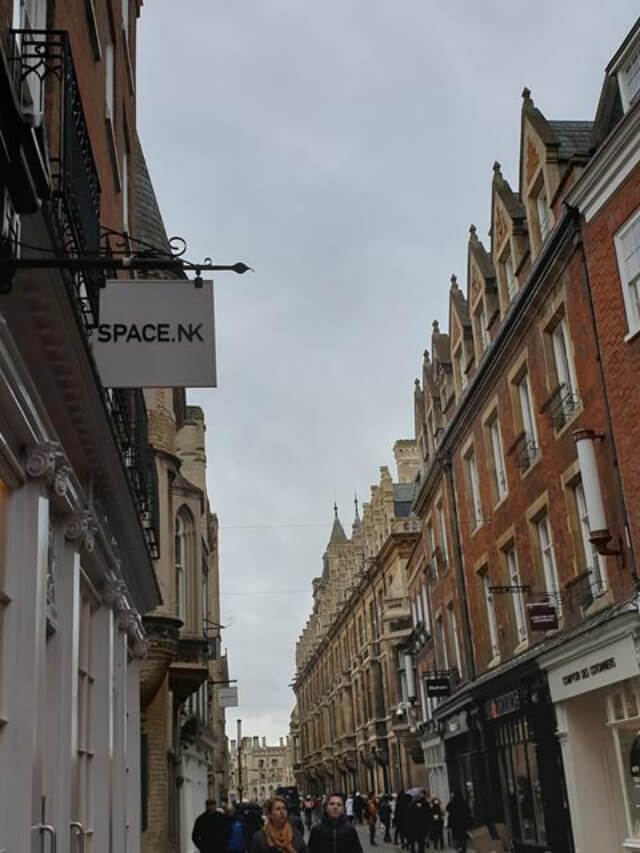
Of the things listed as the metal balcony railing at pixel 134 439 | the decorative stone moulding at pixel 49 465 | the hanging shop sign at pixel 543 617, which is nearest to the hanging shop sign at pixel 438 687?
the hanging shop sign at pixel 543 617

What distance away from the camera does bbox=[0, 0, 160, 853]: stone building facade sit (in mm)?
6031

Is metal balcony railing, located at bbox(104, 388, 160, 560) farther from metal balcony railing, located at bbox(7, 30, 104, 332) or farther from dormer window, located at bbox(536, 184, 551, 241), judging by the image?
dormer window, located at bbox(536, 184, 551, 241)

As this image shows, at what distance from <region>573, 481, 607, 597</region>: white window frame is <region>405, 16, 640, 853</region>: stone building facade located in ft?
0.16

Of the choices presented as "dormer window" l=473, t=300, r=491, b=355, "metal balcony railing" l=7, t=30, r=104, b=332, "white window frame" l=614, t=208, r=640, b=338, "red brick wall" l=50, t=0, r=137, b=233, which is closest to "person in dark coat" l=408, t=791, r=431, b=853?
"dormer window" l=473, t=300, r=491, b=355

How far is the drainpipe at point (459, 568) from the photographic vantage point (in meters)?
27.2

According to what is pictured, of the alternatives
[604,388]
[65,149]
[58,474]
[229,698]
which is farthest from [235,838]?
[229,698]

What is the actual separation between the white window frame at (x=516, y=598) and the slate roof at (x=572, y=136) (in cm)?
857

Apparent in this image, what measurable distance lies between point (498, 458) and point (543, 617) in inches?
225

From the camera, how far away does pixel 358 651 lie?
65750 mm

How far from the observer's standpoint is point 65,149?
7.81 meters

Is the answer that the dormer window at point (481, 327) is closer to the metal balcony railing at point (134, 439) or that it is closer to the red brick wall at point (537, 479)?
the red brick wall at point (537, 479)

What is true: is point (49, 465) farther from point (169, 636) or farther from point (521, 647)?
point (521, 647)

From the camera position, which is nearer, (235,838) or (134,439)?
(134,439)

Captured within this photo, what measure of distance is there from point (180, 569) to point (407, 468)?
3760 cm
